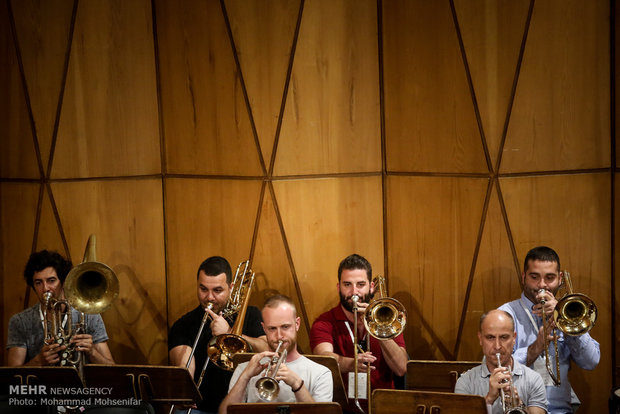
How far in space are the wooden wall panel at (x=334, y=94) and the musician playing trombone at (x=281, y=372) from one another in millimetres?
1743

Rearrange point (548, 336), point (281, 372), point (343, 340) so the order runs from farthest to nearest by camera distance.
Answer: point (343, 340), point (548, 336), point (281, 372)

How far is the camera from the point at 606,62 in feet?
16.3

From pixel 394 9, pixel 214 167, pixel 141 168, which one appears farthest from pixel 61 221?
pixel 394 9

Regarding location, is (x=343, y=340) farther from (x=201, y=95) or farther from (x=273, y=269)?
(x=201, y=95)

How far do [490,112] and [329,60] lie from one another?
4.20 ft

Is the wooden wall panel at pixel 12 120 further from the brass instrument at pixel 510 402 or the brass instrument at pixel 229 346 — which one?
the brass instrument at pixel 510 402

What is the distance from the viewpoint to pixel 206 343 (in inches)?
197

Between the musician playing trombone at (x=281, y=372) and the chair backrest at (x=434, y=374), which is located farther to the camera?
the chair backrest at (x=434, y=374)

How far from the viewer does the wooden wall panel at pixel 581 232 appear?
5.07 meters

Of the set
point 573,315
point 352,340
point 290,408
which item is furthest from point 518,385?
point 352,340

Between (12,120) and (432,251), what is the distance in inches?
133

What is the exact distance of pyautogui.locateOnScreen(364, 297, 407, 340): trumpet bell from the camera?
4492mm

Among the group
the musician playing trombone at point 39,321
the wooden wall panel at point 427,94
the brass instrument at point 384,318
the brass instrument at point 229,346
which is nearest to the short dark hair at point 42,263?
the musician playing trombone at point 39,321

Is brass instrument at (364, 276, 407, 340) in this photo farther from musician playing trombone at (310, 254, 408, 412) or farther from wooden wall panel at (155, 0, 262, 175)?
wooden wall panel at (155, 0, 262, 175)
